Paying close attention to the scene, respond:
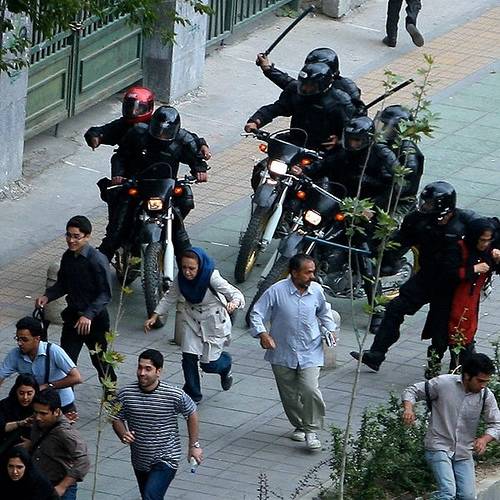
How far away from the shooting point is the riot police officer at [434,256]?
14.2 meters

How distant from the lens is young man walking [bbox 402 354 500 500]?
39.1ft

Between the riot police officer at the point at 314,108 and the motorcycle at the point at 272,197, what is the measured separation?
16.7 inches

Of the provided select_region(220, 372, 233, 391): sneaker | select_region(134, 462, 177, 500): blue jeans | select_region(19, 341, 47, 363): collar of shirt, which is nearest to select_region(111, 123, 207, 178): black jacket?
select_region(220, 372, 233, 391): sneaker

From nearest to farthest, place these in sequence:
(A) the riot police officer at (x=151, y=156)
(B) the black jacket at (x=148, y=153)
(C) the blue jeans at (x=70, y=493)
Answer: (C) the blue jeans at (x=70, y=493) < (A) the riot police officer at (x=151, y=156) < (B) the black jacket at (x=148, y=153)

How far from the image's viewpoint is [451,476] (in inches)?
471

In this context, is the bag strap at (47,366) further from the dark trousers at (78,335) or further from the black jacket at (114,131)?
the black jacket at (114,131)

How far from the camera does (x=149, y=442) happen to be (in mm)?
11594

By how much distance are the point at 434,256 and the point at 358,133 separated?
4.79 feet

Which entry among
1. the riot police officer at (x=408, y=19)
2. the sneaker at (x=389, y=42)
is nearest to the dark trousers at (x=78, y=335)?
the riot police officer at (x=408, y=19)

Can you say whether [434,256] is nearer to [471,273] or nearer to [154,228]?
[471,273]

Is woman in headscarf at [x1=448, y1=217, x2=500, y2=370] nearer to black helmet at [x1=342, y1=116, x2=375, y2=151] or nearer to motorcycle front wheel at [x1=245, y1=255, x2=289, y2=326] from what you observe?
black helmet at [x1=342, y1=116, x2=375, y2=151]

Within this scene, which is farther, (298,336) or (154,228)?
(154,228)

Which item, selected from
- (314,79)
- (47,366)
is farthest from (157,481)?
(314,79)

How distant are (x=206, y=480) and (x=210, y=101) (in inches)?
375
